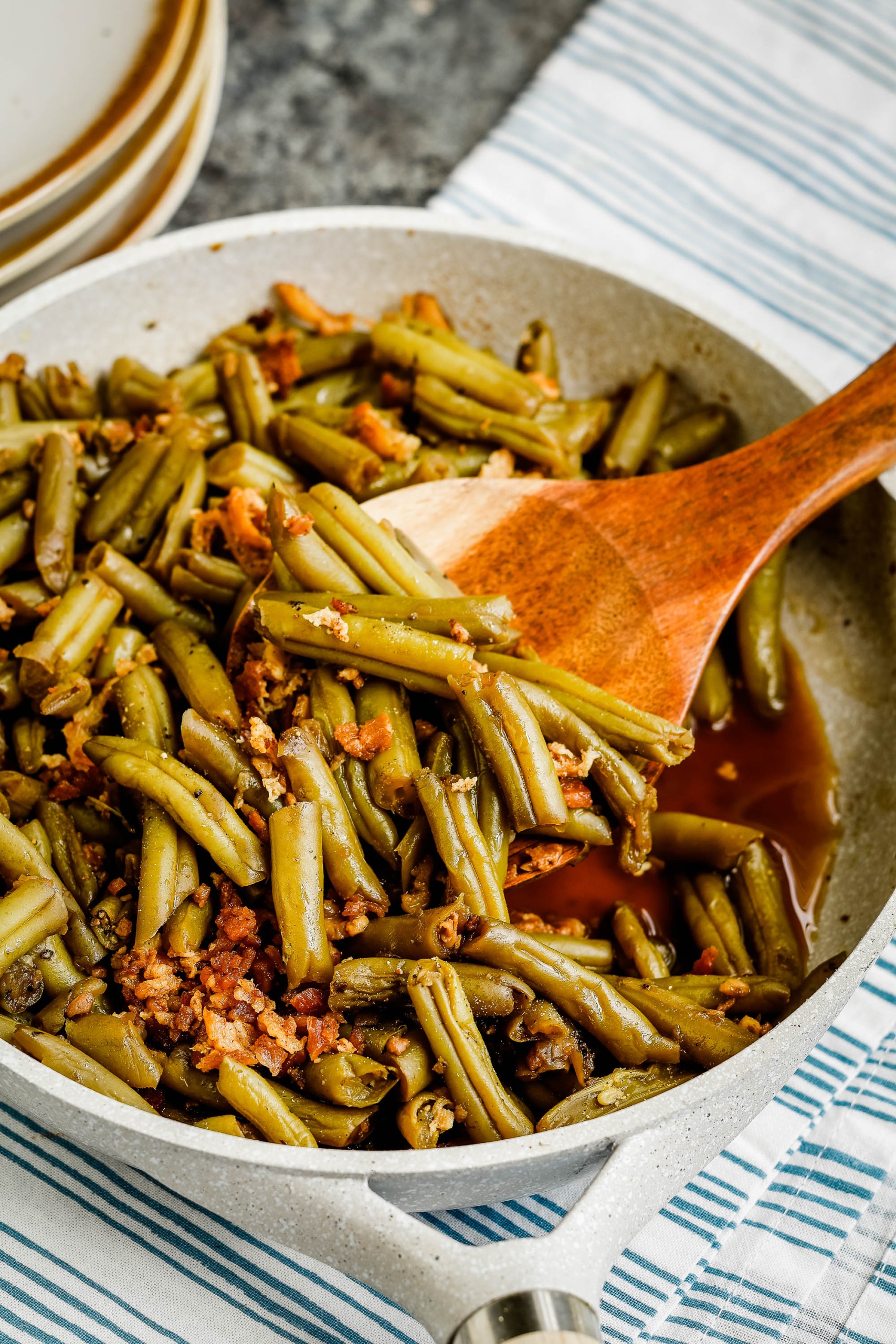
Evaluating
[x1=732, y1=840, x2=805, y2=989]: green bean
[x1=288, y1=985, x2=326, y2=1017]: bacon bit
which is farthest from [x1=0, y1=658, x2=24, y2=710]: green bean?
[x1=732, y1=840, x2=805, y2=989]: green bean

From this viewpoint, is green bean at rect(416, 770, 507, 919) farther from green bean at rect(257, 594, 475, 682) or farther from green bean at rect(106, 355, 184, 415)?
green bean at rect(106, 355, 184, 415)

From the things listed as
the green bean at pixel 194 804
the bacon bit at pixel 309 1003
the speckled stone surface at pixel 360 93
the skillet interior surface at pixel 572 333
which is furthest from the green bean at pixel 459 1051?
the speckled stone surface at pixel 360 93

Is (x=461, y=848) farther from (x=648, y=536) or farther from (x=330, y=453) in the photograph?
(x=330, y=453)

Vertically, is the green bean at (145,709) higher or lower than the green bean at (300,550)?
lower

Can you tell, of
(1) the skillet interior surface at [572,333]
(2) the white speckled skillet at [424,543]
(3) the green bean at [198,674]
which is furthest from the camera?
(1) the skillet interior surface at [572,333]

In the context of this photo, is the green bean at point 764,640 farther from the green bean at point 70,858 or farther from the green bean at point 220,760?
the green bean at point 70,858
